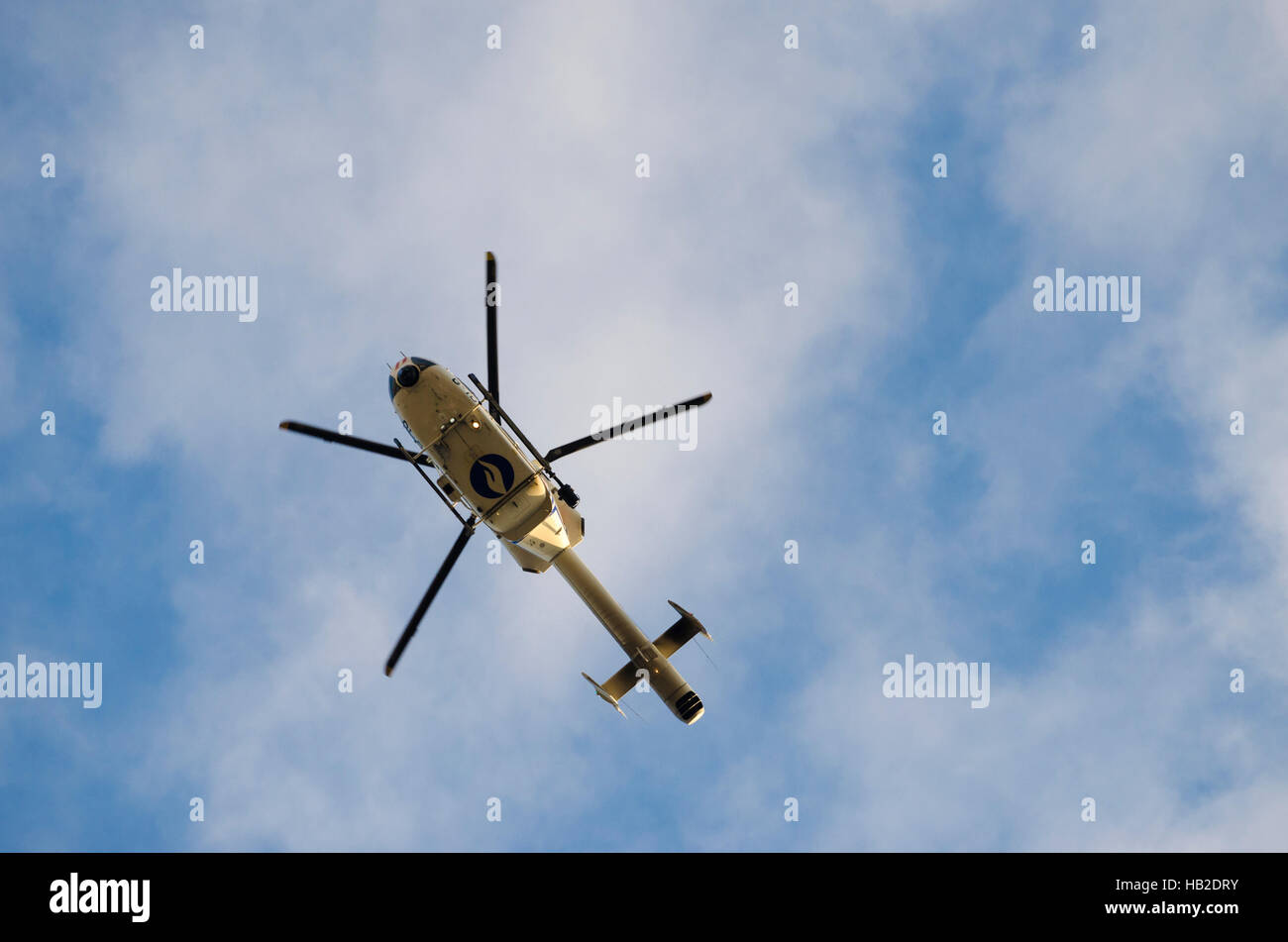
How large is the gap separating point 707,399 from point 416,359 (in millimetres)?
8337

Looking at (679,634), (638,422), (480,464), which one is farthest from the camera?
(679,634)

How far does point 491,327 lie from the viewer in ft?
90.7

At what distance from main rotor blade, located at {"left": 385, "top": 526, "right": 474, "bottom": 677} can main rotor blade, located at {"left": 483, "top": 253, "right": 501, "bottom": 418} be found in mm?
3603

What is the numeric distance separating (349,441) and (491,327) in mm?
4837

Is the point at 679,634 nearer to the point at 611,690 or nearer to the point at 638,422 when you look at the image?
the point at 611,690

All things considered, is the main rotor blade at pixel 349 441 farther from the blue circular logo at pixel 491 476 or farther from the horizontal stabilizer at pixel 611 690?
the horizontal stabilizer at pixel 611 690

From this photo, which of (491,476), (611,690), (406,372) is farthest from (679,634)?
(406,372)

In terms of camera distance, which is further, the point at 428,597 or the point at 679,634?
the point at 679,634

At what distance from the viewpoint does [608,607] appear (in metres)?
32.5

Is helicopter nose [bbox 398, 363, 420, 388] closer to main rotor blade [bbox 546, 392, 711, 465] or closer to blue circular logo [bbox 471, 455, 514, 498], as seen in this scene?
blue circular logo [bbox 471, 455, 514, 498]

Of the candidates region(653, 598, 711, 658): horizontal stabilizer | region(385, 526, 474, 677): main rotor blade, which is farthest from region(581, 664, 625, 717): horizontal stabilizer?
region(385, 526, 474, 677): main rotor blade

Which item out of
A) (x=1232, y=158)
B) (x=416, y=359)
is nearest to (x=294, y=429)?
(x=416, y=359)

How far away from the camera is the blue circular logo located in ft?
94.8
